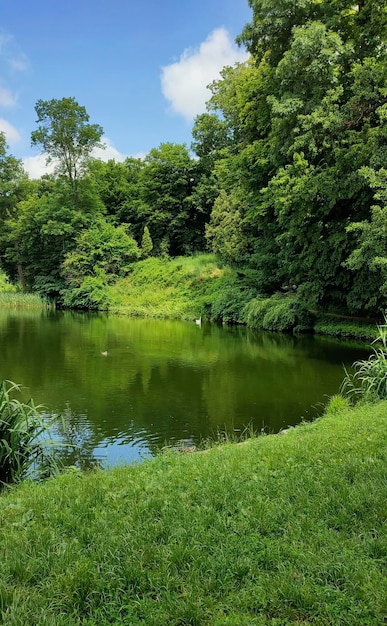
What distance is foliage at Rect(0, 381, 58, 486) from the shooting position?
14.9 feet

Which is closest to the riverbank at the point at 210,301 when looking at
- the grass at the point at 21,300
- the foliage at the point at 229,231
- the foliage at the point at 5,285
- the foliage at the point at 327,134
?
the foliage at the point at 327,134

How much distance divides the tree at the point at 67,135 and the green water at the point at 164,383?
887 inches

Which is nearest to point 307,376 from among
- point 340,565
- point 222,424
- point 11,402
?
point 222,424

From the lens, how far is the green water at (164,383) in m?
7.06

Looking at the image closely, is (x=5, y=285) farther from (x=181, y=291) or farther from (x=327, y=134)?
(x=327, y=134)

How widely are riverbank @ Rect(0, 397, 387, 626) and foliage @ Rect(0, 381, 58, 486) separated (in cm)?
53

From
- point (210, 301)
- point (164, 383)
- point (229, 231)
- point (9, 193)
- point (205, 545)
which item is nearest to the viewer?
point (205, 545)

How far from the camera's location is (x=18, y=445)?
465 cm

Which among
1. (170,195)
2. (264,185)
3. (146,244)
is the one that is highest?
(170,195)

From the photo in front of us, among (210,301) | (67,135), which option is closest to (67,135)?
(67,135)

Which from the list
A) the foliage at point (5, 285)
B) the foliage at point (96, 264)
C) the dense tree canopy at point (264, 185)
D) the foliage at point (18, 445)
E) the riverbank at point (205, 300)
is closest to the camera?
the foliage at point (18, 445)

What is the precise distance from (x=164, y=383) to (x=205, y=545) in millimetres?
7779

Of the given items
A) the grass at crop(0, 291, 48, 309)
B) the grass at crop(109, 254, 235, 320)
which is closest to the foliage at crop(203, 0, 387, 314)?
the grass at crop(109, 254, 235, 320)

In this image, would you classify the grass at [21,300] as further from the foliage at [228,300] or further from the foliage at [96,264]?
the foliage at [228,300]
